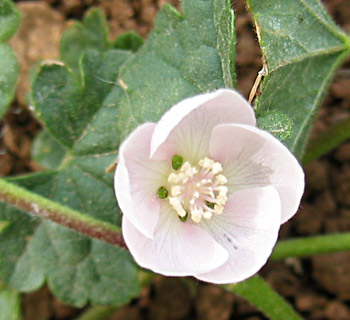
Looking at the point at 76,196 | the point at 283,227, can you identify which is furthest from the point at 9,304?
the point at 283,227

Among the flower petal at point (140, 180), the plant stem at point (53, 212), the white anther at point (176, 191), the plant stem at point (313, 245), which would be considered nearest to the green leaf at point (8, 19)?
the plant stem at point (53, 212)

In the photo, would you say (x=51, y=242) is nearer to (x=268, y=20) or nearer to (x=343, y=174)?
(x=268, y=20)

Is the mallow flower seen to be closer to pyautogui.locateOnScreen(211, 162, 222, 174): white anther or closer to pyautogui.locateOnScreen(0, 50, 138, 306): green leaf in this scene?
pyautogui.locateOnScreen(211, 162, 222, 174): white anther

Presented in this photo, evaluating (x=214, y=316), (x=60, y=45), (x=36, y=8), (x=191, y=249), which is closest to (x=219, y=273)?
(x=191, y=249)

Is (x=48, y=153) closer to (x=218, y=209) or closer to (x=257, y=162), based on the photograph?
(x=218, y=209)

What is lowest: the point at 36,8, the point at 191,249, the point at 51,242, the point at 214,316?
the point at 214,316

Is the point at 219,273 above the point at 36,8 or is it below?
above
